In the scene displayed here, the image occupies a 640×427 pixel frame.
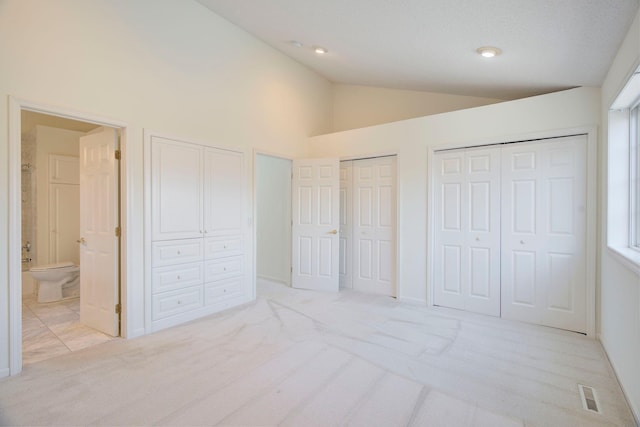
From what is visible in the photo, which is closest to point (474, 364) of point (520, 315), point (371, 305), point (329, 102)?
point (520, 315)

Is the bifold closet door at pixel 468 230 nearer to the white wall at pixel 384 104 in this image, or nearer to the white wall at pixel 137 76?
the white wall at pixel 384 104

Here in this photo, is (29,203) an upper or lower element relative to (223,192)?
lower

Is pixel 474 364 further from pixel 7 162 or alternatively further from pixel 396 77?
pixel 7 162

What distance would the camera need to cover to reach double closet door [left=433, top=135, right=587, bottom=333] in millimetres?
3137

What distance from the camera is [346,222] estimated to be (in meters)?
4.85

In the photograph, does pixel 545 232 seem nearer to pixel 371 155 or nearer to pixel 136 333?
pixel 371 155

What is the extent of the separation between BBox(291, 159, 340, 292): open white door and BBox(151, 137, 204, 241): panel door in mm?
1621

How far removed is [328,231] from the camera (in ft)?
15.3

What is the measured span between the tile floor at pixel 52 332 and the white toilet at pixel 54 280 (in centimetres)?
16

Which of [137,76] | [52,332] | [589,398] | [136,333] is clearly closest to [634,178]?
[589,398]

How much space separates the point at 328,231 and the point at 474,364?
258cm

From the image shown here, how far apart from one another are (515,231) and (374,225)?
5.63 feet

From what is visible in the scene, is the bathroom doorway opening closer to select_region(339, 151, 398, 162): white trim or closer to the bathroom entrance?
the bathroom entrance

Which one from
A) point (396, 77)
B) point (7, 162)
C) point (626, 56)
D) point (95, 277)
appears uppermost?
point (396, 77)
